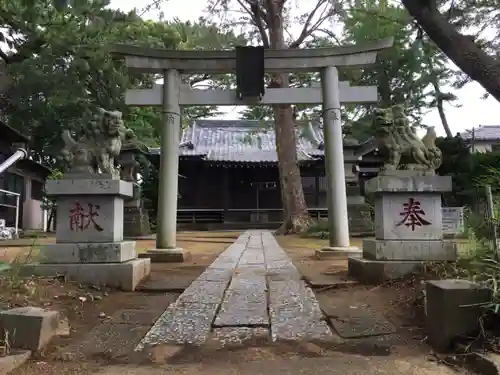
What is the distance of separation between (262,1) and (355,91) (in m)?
8.28

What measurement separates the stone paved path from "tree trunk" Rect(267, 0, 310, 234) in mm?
9948

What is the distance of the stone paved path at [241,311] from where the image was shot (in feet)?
11.6

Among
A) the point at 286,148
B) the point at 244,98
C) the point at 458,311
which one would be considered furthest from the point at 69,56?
the point at 458,311

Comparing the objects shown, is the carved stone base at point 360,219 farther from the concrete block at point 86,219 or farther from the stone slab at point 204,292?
the concrete block at point 86,219

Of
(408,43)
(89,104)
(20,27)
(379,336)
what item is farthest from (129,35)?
(379,336)

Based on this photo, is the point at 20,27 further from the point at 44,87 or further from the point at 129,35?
the point at 129,35

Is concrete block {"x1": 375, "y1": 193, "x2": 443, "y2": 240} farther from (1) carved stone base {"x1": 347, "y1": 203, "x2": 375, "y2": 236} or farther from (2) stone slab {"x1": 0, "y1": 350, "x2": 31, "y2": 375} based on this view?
(1) carved stone base {"x1": 347, "y1": 203, "x2": 375, "y2": 236}

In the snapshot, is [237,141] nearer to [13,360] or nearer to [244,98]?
[244,98]

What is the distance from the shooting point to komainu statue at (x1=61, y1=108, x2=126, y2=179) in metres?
5.45

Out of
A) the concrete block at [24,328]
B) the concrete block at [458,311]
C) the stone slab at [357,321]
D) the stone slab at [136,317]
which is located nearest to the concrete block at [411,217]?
the stone slab at [357,321]

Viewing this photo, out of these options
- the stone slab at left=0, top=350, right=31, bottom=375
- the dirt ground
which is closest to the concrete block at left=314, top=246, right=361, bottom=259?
the dirt ground

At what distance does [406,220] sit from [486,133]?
118ft

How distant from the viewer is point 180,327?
3729 mm

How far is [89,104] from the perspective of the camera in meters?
15.4
